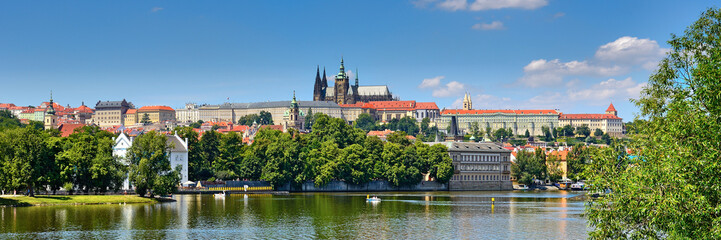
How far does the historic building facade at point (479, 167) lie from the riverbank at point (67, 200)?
217 feet

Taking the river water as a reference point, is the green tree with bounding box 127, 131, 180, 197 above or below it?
above

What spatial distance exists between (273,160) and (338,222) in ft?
161

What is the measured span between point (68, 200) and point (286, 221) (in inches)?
873

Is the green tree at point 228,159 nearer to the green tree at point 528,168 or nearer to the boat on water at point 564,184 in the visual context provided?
the green tree at point 528,168

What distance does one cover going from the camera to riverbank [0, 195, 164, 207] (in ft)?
225

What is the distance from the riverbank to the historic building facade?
66225mm

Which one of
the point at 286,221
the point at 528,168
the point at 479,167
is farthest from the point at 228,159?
the point at 286,221

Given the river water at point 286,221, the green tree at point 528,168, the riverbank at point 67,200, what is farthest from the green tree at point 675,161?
the green tree at point 528,168

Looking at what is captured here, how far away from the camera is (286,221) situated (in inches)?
2453

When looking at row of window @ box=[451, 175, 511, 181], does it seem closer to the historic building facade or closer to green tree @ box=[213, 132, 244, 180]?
the historic building facade

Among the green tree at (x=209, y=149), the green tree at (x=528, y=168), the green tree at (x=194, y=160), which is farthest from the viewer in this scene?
the green tree at (x=528, y=168)

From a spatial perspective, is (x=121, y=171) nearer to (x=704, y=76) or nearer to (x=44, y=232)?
(x=44, y=232)

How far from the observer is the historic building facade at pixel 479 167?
452 feet

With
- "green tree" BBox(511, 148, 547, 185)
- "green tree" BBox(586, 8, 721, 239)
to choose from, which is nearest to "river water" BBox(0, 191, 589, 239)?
"green tree" BBox(586, 8, 721, 239)
